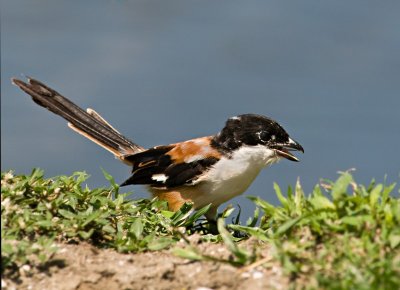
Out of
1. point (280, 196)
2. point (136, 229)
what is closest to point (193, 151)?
point (136, 229)

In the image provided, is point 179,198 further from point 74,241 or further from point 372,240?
point 372,240

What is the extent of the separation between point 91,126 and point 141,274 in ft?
15.4

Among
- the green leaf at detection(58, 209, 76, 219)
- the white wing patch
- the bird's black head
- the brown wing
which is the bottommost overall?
the green leaf at detection(58, 209, 76, 219)

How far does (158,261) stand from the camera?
539 centimetres

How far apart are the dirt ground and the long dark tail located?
13.1 ft

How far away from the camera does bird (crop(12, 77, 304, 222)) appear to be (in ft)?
27.9

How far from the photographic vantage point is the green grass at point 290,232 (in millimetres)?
4719

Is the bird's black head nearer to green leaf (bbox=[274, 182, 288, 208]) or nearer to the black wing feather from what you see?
the black wing feather

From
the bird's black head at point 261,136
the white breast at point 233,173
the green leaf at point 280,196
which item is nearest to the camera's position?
the green leaf at point 280,196

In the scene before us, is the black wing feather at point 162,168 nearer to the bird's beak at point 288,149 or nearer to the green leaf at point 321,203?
the bird's beak at point 288,149

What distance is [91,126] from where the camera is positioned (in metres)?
9.67

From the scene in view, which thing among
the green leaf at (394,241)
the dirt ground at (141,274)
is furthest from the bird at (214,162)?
the green leaf at (394,241)

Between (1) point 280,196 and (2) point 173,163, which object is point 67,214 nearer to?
(1) point 280,196

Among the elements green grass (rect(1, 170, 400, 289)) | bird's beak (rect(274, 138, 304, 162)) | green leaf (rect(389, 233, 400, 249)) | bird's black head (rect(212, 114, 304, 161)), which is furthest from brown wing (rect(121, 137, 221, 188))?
green leaf (rect(389, 233, 400, 249))
